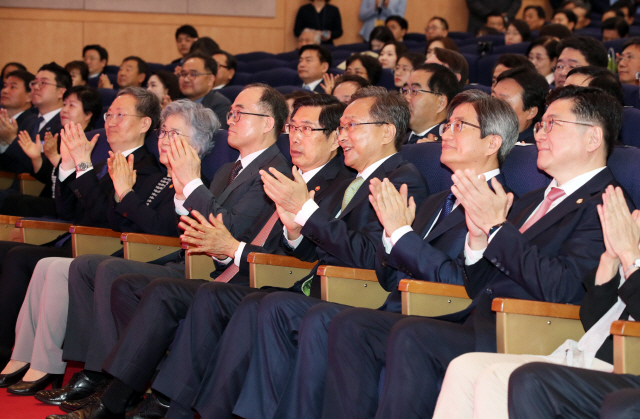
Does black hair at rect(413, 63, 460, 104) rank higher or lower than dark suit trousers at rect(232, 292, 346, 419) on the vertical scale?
higher

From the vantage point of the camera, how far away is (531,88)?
3287 millimetres

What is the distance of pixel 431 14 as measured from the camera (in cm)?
918

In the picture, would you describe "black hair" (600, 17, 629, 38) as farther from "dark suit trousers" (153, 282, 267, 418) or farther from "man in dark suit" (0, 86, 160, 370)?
"dark suit trousers" (153, 282, 267, 418)

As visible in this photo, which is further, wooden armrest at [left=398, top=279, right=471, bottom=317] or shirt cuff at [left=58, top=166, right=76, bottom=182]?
shirt cuff at [left=58, top=166, right=76, bottom=182]

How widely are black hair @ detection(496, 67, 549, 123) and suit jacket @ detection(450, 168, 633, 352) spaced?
1280mm

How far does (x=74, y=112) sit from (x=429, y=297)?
9.19 ft

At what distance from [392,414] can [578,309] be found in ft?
1.67

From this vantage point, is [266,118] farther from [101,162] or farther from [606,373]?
[606,373]

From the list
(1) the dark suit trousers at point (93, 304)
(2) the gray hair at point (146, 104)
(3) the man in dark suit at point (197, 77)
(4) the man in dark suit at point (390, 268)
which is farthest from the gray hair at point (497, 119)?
(3) the man in dark suit at point (197, 77)

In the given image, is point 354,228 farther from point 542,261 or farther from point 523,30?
point 523,30

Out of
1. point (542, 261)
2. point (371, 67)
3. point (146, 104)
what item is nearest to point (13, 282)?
point (146, 104)

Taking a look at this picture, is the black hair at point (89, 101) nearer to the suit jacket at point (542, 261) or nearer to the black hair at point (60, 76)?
the black hair at point (60, 76)

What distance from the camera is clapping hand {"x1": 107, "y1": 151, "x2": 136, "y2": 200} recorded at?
3.10m

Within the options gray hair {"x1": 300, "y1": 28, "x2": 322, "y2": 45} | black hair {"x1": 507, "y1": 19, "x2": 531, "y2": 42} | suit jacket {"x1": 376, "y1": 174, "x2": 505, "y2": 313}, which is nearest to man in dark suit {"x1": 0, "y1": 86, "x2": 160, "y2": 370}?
suit jacket {"x1": 376, "y1": 174, "x2": 505, "y2": 313}
